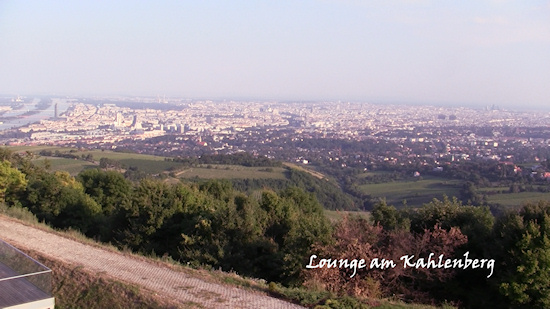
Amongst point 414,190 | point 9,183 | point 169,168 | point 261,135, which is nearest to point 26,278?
point 9,183


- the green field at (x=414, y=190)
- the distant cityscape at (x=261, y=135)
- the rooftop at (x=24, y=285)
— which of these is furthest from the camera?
the distant cityscape at (x=261, y=135)

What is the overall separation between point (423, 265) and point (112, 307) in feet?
19.5

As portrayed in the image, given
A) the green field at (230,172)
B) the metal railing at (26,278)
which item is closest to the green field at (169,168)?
the green field at (230,172)

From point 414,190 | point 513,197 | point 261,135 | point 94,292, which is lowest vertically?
point 261,135

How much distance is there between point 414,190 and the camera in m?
31.7

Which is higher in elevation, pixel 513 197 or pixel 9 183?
pixel 9 183

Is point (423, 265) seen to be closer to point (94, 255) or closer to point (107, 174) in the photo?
point (94, 255)

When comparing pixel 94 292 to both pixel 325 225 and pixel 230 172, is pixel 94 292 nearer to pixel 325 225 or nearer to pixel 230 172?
pixel 325 225

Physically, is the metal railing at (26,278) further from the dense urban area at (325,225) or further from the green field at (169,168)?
the green field at (169,168)

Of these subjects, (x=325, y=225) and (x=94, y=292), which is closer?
(x=94, y=292)

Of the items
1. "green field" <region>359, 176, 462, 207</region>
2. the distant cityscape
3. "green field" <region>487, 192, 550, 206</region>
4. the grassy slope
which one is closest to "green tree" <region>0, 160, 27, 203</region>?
the grassy slope

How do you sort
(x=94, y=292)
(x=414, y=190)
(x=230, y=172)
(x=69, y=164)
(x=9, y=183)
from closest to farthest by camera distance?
(x=94, y=292)
(x=9, y=183)
(x=414, y=190)
(x=69, y=164)
(x=230, y=172)

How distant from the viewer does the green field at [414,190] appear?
94.5ft

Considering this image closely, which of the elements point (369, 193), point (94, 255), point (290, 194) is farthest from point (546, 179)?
point (94, 255)
